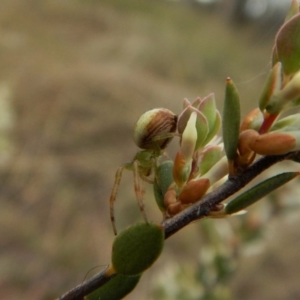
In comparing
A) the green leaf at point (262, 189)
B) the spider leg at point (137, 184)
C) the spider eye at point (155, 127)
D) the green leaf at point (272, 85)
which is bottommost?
the spider leg at point (137, 184)

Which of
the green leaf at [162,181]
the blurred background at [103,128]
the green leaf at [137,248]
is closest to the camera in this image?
the green leaf at [137,248]

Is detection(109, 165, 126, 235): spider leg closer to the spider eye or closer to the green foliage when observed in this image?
the spider eye

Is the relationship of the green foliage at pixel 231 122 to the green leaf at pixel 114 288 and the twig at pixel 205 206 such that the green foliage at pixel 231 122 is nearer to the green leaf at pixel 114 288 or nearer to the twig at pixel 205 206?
the twig at pixel 205 206

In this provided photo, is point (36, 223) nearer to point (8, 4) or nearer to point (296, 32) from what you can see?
point (296, 32)

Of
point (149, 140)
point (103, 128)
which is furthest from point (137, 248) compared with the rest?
point (103, 128)

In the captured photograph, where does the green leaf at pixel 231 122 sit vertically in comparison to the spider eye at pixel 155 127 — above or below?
above

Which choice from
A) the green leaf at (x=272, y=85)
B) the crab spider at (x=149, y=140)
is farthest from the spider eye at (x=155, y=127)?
the green leaf at (x=272, y=85)

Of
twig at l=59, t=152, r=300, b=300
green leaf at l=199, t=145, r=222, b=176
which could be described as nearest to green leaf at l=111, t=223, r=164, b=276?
twig at l=59, t=152, r=300, b=300

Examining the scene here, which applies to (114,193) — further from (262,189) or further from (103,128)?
(103,128)
